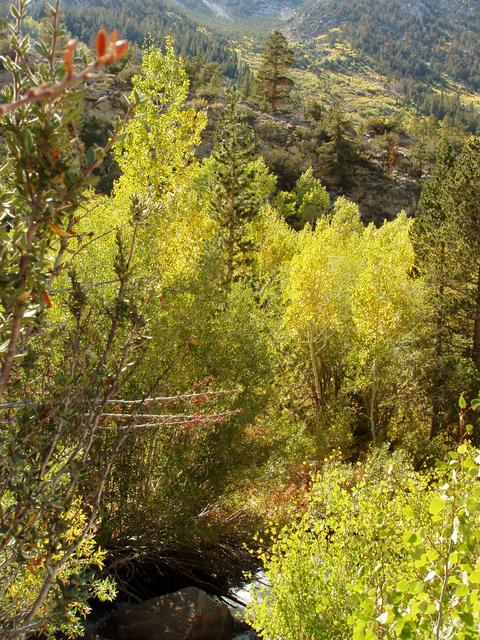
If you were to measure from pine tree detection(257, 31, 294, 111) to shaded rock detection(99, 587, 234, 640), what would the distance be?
60.9 meters

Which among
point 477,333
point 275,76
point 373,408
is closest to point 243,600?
point 373,408

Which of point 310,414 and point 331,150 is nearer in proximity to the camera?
point 310,414

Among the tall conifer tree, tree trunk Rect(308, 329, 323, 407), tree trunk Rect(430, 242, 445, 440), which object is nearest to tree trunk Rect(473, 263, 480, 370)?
the tall conifer tree

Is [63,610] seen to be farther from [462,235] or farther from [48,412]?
[462,235]

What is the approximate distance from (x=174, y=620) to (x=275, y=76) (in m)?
64.1

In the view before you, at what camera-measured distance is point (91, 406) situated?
2.80 meters

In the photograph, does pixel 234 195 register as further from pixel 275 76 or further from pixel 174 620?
pixel 275 76

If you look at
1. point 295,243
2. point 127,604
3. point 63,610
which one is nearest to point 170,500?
point 127,604

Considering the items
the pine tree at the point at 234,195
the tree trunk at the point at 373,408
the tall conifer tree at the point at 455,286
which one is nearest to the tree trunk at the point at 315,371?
the tree trunk at the point at 373,408

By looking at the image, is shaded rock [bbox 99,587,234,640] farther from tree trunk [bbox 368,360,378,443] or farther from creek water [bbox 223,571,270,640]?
tree trunk [bbox 368,360,378,443]

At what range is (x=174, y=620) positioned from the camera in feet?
28.7

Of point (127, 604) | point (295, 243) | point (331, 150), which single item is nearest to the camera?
point (127, 604)

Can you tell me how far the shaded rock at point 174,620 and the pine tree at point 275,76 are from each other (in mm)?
60898

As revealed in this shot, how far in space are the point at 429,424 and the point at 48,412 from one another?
1786 cm
